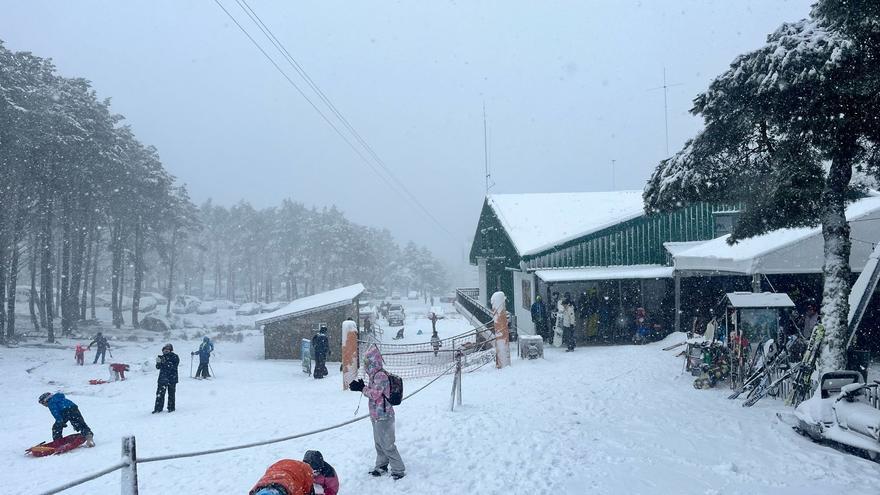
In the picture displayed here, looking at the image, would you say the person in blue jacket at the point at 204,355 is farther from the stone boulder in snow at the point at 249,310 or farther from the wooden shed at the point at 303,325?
the stone boulder in snow at the point at 249,310

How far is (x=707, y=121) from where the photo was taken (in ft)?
29.8

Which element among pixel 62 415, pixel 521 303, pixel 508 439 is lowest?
pixel 508 439

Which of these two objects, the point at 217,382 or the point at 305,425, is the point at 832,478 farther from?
the point at 217,382

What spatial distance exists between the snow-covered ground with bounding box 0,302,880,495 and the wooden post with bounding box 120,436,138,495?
2.60 meters

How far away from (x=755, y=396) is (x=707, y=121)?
4.98m

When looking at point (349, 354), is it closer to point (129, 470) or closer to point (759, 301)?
point (759, 301)

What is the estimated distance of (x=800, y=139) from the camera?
26.3 feet

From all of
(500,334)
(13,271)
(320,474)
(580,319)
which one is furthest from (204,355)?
(13,271)

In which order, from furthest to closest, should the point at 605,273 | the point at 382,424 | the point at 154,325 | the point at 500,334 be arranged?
the point at 154,325 < the point at 605,273 < the point at 500,334 < the point at 382,424

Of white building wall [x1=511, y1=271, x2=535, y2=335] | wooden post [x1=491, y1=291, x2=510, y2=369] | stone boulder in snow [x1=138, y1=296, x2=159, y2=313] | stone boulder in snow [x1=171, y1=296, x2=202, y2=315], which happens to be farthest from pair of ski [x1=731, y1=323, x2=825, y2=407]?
stone boulder in snow [x1=171, y1=296, x2=202, y2=315]

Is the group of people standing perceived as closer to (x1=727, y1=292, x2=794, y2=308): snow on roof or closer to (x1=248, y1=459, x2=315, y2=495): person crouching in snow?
(x1=727, y1=292, x2=794, y2=308): snow on roof

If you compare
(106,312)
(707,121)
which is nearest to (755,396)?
(707,121)

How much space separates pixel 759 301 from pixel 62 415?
45.8 ft

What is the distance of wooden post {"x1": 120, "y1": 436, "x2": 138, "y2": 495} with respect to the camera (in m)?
4.18
